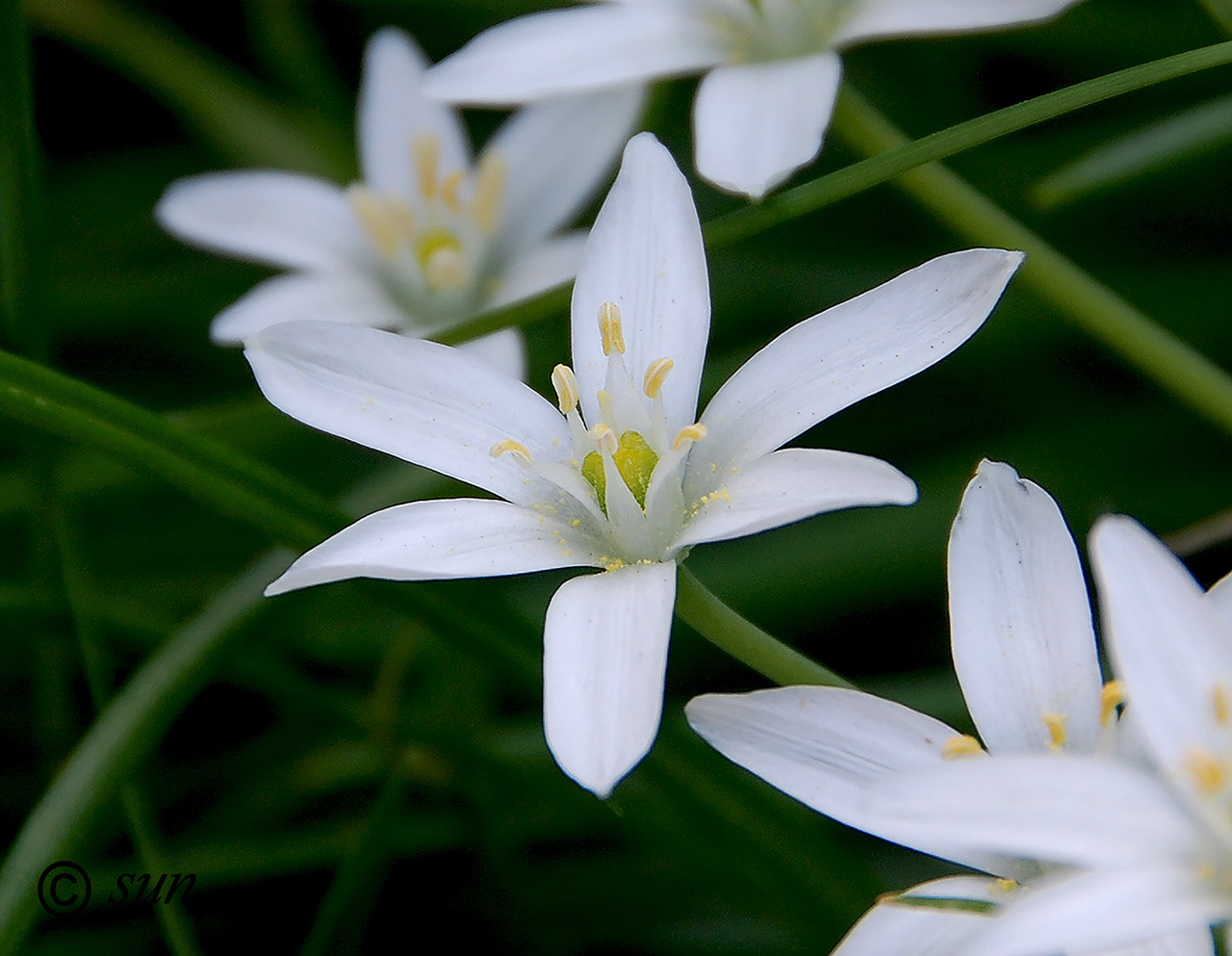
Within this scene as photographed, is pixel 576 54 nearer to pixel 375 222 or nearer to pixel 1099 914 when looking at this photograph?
pixel 375 222

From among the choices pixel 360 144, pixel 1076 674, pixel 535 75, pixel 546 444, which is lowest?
pixel 1076 674

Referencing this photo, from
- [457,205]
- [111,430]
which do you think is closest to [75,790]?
[111,430]

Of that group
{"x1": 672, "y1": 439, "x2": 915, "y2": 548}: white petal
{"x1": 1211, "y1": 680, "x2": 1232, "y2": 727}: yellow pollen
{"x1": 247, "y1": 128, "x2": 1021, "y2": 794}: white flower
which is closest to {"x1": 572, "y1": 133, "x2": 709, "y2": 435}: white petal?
{"x1": 247, "y1": 128, "x2": 1021, "y2": 794}: white flower

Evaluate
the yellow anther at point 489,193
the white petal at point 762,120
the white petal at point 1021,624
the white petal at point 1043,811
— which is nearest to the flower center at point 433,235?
the yellow anther at point 489,193

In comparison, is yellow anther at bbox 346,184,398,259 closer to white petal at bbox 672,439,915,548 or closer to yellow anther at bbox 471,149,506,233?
yellow anther at bbox 471,149,506,233

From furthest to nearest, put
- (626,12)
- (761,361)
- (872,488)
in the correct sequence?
(626,12) < (761,361) < (872,488)

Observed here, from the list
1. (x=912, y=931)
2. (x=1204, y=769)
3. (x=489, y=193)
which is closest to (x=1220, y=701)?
(x=1204, y=769)

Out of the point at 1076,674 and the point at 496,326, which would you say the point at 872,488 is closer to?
the point at 1076,674

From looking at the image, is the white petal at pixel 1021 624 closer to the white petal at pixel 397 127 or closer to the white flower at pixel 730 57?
the white flower at pixel 730 57

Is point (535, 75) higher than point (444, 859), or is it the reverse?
point (535, 75)
